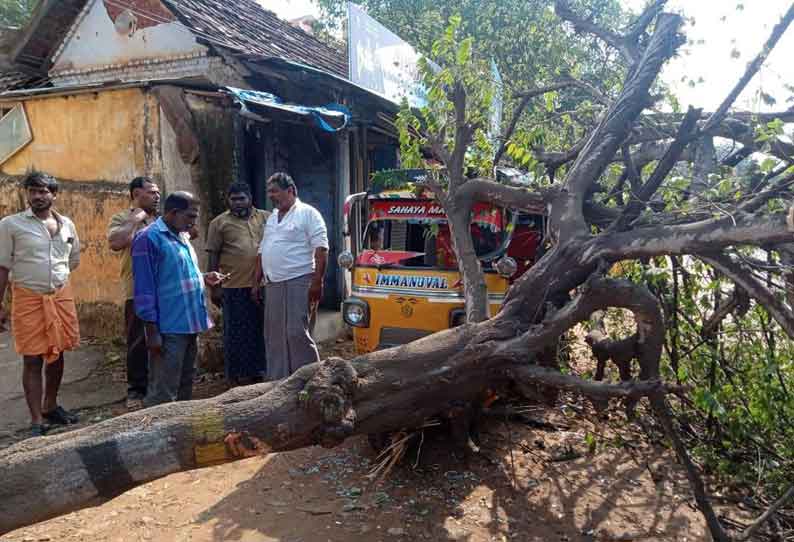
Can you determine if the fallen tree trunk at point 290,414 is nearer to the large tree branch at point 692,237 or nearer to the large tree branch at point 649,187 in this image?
the large tree branch at point 692,237

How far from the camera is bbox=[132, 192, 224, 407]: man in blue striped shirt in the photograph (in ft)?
12.5

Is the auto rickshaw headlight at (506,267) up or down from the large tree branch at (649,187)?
down

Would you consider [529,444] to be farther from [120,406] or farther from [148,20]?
[148,20]

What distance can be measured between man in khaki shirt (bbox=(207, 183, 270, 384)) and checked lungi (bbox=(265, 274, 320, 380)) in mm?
741

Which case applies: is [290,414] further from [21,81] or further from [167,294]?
[21,81]

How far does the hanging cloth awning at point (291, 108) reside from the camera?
5531mm

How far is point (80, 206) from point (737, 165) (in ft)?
20.6

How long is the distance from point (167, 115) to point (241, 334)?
7.61 feet

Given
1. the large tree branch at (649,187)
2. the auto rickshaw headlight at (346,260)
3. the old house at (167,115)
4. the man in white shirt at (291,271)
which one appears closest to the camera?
the large tree branch at (649,187)

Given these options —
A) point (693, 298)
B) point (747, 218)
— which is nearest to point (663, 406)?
point (747, 218)

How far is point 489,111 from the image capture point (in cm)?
454

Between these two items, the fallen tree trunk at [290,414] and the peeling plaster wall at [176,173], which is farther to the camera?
the peeling plaster wall at [176,173]

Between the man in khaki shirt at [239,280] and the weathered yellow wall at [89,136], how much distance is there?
1383 mm

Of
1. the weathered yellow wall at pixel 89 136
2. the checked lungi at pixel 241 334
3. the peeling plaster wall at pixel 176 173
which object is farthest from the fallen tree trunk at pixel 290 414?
the weathered yellow wall at pixel 89 136
